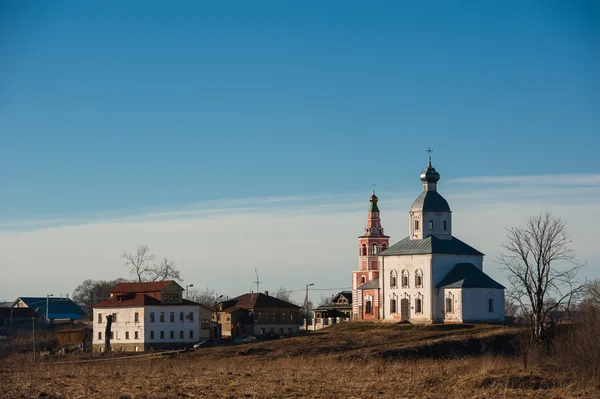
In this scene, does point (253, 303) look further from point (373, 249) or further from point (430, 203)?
point (430, 203)

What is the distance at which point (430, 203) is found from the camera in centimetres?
7931

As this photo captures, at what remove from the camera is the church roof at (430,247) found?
76562mm

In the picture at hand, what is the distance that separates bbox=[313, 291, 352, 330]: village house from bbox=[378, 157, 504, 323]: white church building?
1341cm

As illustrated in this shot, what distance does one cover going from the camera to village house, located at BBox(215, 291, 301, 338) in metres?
83.6

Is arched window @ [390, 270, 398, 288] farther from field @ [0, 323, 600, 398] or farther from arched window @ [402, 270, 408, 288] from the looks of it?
field @ [0, 323, 600, 398]

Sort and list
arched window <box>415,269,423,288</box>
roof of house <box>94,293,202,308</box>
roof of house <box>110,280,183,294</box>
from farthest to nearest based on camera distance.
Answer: arched window <box>415,269,423,288</box> < roof of house <box>110,280,183,294</box> < roof of house <box>94,293,202,308</box>

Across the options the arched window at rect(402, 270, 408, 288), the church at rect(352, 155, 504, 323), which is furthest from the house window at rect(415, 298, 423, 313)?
the arched window at rect(402, 270, 408, 288)

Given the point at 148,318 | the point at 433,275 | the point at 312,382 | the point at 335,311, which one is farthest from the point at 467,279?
the point at 312,382

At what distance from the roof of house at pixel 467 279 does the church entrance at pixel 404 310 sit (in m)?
3.14

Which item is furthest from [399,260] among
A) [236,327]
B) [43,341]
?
[43,341]

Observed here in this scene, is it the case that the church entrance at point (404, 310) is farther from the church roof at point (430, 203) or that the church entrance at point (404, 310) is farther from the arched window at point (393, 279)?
the church roof at point (430, 203)

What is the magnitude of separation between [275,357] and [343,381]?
76.9 ft

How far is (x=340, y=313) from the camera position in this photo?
97688mm

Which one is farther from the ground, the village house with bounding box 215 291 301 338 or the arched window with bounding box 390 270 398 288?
the arched window with bounding box 390 270 398 288
